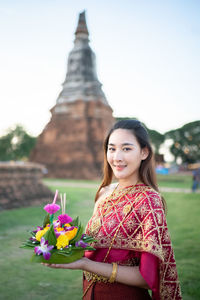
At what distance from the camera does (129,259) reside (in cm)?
147

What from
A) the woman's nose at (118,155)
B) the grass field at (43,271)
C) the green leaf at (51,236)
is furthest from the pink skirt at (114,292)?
the grass field at (43,271)

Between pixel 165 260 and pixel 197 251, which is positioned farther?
pixel 197 251

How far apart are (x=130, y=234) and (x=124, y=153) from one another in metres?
0.47

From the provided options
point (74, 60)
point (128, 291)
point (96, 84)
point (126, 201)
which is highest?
point (74, 60)

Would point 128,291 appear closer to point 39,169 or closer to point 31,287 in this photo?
point 31,287

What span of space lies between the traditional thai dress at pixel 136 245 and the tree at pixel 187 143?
38514mm

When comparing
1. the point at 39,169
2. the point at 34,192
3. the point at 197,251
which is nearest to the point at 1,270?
the point at 197,251

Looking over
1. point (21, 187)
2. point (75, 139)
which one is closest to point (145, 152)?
point (21, 187)

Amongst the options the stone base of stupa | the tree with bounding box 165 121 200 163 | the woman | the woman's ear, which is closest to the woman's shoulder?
the woman

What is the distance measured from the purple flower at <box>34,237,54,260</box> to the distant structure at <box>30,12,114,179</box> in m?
28.0

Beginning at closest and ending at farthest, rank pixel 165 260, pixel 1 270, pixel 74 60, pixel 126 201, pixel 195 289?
pixel 165 260, pixel 126 201, pixel 195 289, pixel 1 270, pixel 74 60

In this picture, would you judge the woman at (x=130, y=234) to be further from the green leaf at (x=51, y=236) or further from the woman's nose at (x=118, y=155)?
the green leaf at (x=51, y=236)

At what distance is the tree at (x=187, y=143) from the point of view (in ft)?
126

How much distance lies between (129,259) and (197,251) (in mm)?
3333
